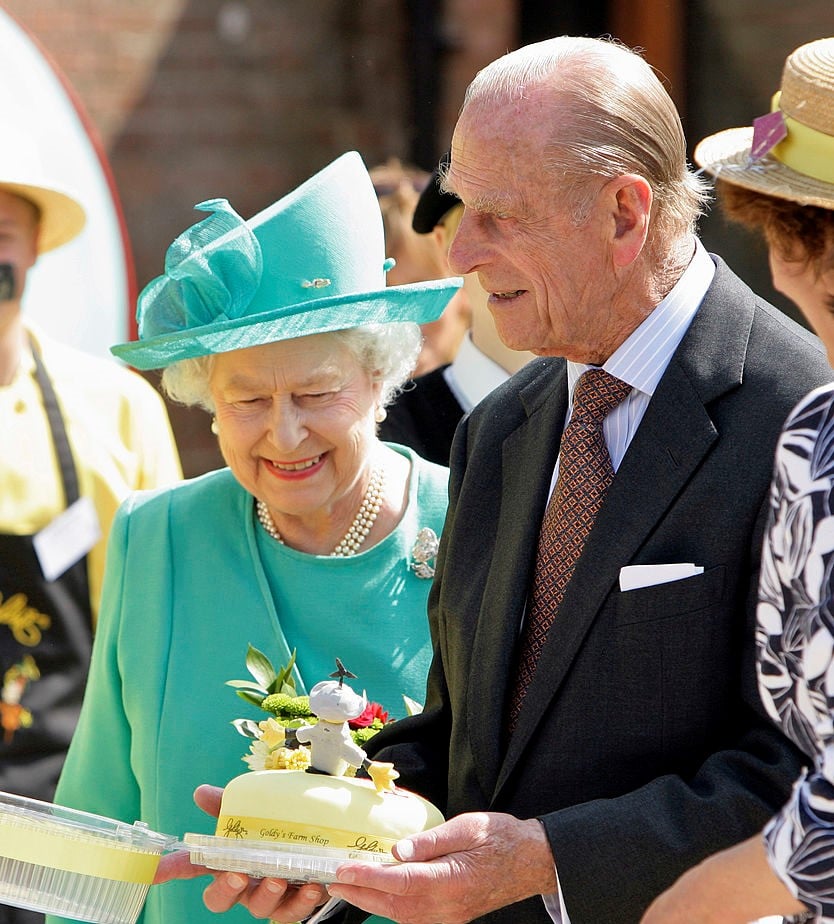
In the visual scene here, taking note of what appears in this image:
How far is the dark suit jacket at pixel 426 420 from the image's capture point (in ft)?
12.1

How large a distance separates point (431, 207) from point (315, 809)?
2.20 m

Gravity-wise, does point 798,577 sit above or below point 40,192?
above

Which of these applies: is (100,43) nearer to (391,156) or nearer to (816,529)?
(391,156)

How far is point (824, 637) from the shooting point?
56.6 inches

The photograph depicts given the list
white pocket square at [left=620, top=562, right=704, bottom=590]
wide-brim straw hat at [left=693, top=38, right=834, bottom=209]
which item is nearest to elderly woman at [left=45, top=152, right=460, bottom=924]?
white pocket square at [left=620, top=562, right=704, bottom=590]

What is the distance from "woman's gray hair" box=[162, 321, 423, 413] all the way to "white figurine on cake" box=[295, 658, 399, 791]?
953 millimetres

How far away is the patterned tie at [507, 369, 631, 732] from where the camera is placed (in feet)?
6.93

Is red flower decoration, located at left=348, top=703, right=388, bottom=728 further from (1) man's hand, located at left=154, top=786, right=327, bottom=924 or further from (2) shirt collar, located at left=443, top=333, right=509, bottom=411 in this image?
(2) shirt collar, located at left=443, top=333, right=509, bottom=411

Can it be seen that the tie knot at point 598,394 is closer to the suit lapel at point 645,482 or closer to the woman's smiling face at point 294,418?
the suit lapel at point 645,482

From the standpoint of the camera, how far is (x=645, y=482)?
79.1 inches

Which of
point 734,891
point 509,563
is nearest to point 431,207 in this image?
point 509,563

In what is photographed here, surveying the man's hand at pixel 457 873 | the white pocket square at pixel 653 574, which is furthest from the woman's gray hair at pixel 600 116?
the man's hand at pixel 457 873

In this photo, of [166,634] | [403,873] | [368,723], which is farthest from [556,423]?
[166,634]

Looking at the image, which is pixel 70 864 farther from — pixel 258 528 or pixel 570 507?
pixel 258 528
